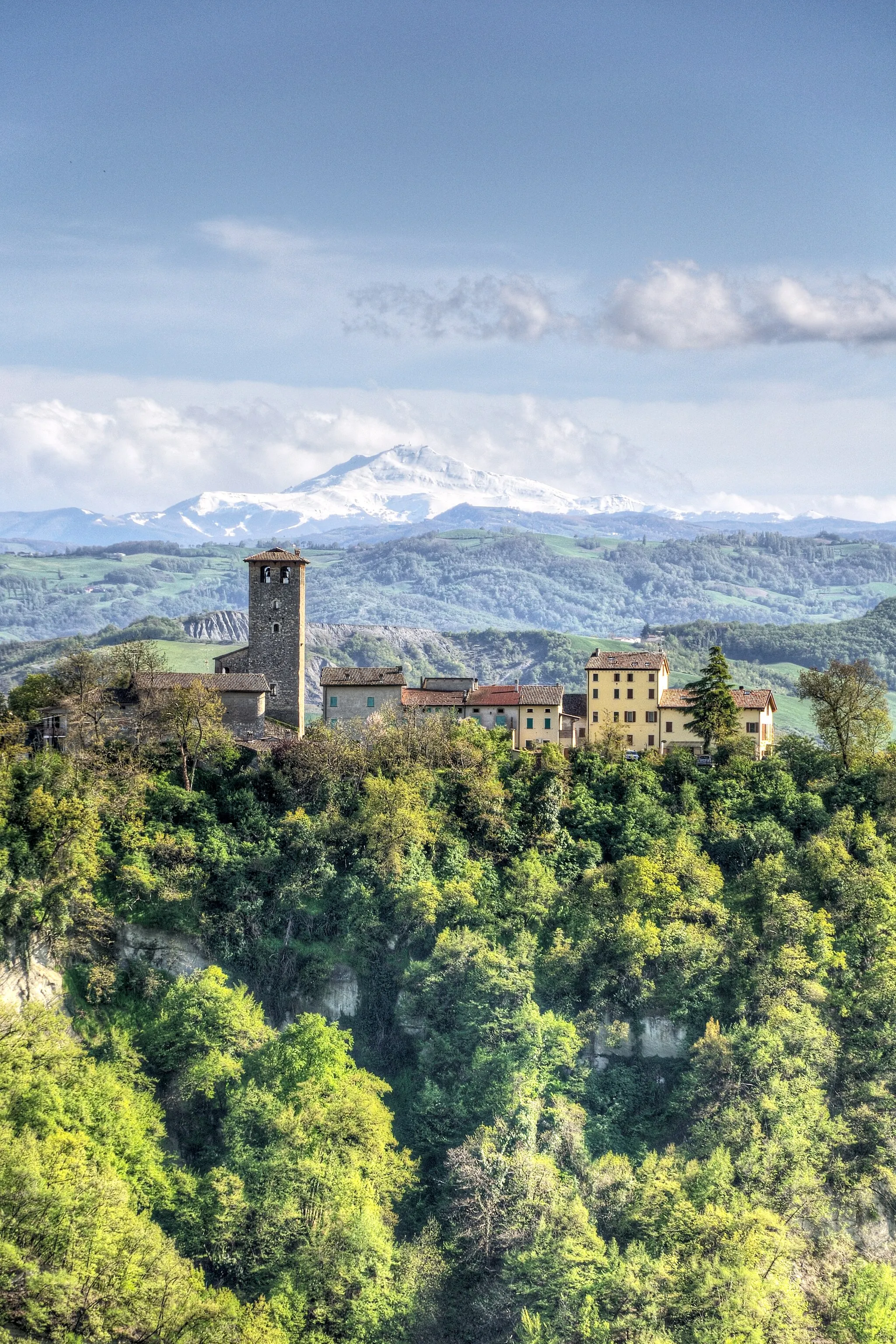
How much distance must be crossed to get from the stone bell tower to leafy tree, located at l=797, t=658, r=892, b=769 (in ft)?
101

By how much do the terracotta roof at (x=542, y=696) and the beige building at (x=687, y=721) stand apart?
23.4ft

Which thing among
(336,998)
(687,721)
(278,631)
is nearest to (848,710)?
(687,721)

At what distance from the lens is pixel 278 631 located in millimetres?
86500

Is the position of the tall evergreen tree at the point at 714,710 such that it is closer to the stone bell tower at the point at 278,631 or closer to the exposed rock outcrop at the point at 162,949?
the stone bell tower at the point at 278,631

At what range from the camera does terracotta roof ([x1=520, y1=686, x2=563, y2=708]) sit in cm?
9056

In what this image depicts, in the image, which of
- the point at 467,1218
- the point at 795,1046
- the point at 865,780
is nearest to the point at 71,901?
the point at 467,1218

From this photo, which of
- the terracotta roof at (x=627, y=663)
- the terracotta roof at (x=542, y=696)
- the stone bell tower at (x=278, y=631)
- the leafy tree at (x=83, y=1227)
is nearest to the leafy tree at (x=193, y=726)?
the stone bell tower at (x=278, y=631)

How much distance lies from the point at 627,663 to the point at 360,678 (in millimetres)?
18019

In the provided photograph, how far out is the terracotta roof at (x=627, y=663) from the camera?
93.4m

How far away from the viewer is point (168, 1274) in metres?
54.1

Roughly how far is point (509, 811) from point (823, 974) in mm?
19508

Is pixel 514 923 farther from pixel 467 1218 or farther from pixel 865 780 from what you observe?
pixel 865 780

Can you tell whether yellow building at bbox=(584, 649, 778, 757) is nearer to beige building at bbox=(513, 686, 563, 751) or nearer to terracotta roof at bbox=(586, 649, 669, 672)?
terracotta roof at bbox=(586, 649, 669, 672)

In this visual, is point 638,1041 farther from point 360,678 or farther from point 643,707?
point 360,678
